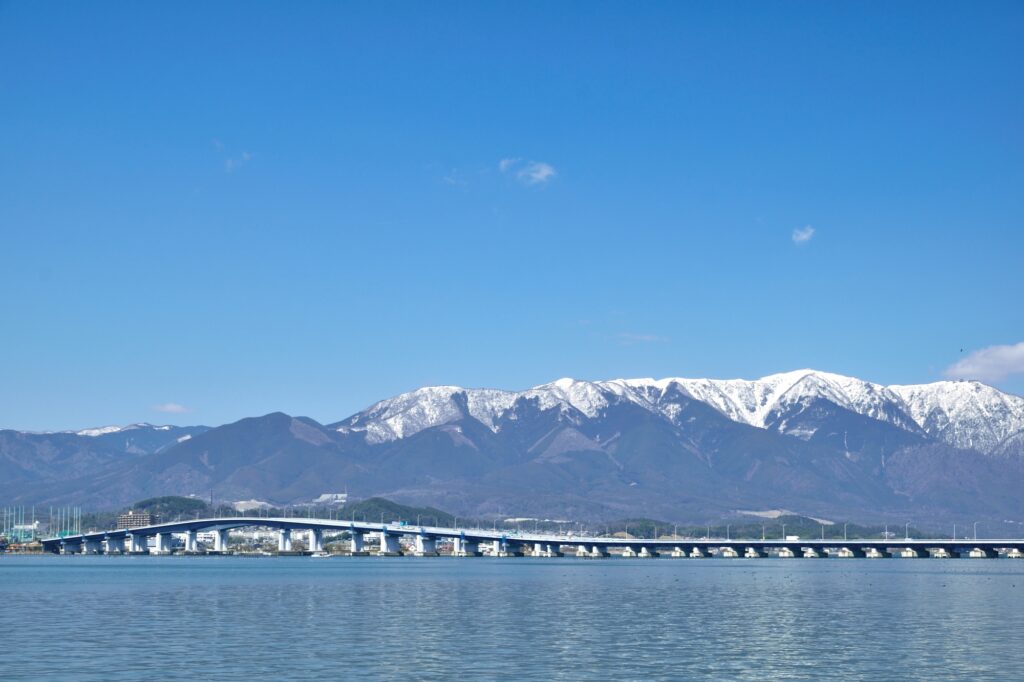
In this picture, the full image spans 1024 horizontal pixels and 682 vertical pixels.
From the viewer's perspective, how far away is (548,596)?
354 feet

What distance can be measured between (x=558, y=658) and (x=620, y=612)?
28.5m

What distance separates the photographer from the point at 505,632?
72.1 meters

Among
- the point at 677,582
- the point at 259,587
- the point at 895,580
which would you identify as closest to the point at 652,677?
the point at 259,587

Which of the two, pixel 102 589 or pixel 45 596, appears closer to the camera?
pixel 45 596

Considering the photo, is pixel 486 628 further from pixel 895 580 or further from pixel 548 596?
pixel 895 580

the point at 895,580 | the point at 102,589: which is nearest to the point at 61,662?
the point at 102,589

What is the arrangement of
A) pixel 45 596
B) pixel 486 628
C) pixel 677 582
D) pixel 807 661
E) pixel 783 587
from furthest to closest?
pixel 677 582
pixel 783 587
pixel 45 596
pixel 486 628
pixel 807 661

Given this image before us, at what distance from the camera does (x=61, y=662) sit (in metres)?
57.4

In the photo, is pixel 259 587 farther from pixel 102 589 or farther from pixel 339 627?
pixel 339 627

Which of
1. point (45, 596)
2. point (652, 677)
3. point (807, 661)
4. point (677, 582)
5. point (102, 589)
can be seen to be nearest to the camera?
point (652, 677)

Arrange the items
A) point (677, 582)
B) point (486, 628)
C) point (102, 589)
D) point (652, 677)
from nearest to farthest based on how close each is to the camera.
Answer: point (652, 677), point (486, 628), point (102, 589), point (677, 582)

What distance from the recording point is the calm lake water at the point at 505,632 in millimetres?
56156

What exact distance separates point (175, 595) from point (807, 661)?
2409 inches

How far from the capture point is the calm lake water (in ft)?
184
